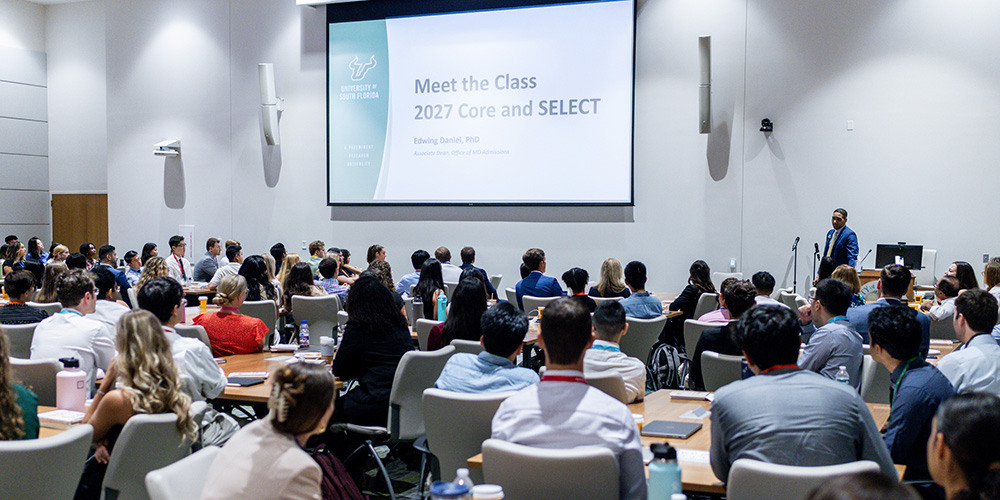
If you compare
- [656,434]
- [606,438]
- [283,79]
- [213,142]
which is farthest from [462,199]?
[606,438]

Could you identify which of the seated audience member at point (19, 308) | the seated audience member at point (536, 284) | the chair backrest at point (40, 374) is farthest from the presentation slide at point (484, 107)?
the chair backrest at point (40, 374)

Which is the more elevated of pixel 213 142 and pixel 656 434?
pixel 213 142

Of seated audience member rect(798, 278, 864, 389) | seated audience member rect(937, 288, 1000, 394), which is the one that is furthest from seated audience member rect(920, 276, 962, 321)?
seated audience member rect(937, 288, 1000, 394)

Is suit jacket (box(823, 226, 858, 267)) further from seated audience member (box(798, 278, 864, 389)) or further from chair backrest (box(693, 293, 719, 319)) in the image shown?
seated audience member (box(798, 278, 864, 389))

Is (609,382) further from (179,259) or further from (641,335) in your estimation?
(179,259)

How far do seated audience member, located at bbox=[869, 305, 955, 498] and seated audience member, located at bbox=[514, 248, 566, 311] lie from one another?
485 cm

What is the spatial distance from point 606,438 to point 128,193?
13892mm

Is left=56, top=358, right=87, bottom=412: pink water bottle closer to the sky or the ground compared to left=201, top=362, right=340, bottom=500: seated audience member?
closer to the ground

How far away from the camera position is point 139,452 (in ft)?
9.96

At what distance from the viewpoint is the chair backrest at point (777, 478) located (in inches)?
90.2

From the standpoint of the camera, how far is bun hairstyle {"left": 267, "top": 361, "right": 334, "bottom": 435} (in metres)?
2.28

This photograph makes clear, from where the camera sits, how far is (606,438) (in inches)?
101

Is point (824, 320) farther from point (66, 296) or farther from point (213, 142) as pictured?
point (213, 142)

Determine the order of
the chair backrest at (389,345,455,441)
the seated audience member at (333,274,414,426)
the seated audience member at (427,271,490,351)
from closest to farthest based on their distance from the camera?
the chair backrest at (389,345,455,441) → the seated audience member at (333,274,414,426) → the seated audience member at (427,271,490,351)
